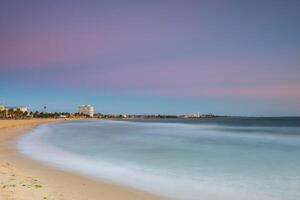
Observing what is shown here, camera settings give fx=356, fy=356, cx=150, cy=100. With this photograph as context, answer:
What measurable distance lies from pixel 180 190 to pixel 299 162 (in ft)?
29.2

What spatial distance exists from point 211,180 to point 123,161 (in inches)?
214

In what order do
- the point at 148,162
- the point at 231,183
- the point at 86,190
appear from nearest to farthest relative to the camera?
the point at 86,190 < the point at 231,183 < the point at 148,162

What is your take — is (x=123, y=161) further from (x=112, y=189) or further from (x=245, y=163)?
(x=112, y=189)

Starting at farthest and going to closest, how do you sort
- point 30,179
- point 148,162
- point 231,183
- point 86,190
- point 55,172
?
point 148,162 < point 55,172 < point 231,183 < point 30,179 < point 86,190

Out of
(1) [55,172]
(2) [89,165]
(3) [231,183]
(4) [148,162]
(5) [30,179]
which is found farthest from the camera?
(4) [148,162]

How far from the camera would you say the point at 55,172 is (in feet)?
37.5

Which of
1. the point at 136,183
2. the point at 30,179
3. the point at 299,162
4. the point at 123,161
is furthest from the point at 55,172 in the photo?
the point at 299,162

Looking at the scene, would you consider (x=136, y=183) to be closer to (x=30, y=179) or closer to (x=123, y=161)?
(x=30, y=179)

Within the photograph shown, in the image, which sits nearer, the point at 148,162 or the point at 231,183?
the point at 231,183

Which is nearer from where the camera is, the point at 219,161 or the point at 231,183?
the point at 231,183

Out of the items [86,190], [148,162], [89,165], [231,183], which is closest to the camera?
[86,190]

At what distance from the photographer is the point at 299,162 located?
1578cm

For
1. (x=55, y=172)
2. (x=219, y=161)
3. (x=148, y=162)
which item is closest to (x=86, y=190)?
(x=55, y=172)

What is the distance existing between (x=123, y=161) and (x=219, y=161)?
4.23m
